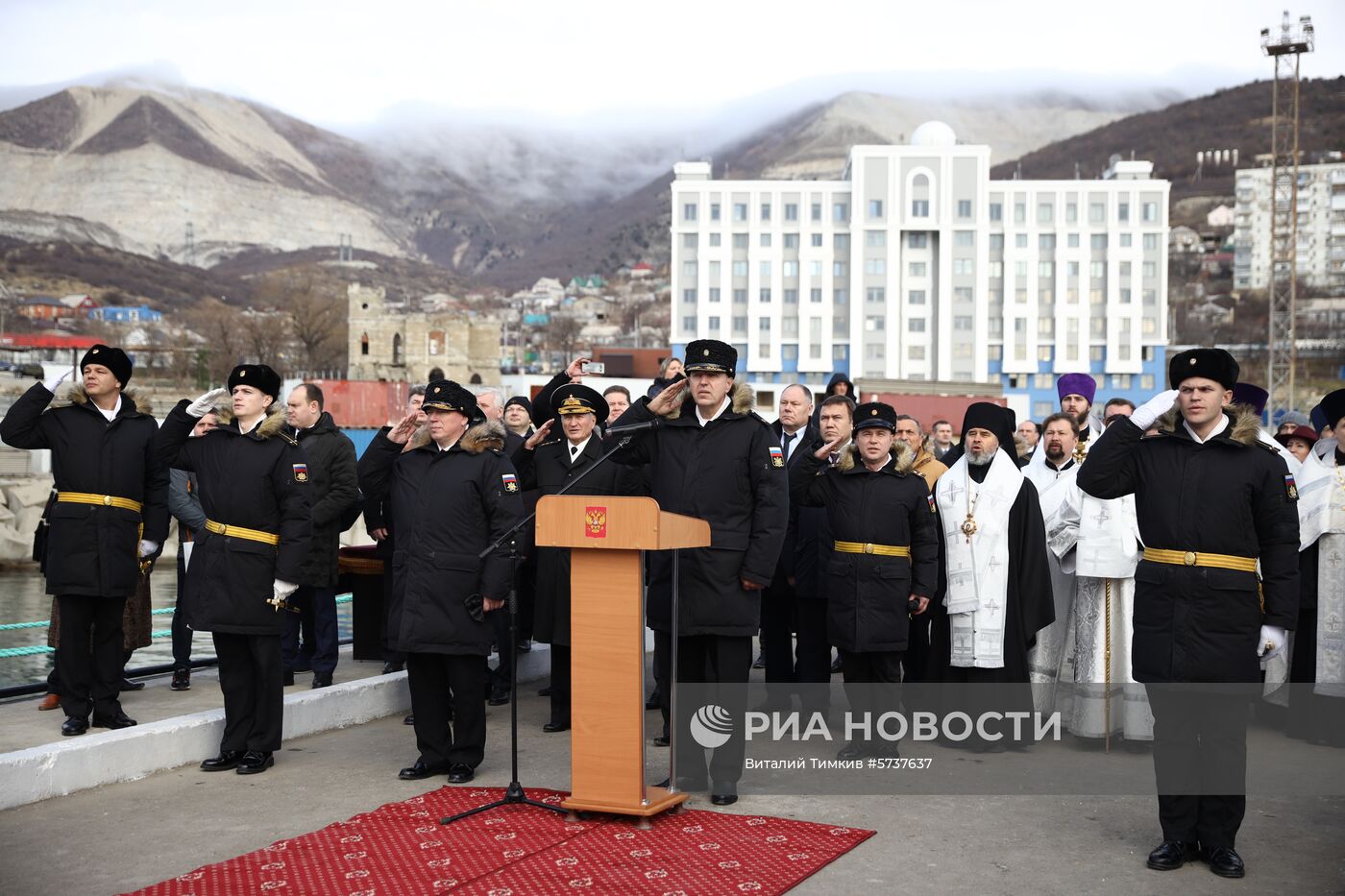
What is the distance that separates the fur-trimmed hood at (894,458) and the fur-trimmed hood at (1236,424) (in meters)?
1.92

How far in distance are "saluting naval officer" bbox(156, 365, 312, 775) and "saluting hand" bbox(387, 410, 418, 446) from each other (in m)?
0.58

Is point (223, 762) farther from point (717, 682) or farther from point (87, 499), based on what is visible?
point (717, 682)

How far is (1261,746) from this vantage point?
7590 millimetres

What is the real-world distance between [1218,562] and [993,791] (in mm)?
1756

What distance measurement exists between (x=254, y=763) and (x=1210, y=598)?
4700 mm

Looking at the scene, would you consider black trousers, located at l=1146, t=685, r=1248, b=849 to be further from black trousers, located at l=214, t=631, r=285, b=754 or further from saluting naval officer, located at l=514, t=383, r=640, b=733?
black trousers, located at l=214, t=631, r=285, b=754

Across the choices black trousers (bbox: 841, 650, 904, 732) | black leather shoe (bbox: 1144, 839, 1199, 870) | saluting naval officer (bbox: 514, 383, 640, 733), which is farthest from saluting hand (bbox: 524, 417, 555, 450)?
black leather shoe (bbox: 1144, 839, 1199, 870)

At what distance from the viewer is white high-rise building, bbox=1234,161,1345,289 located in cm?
16012

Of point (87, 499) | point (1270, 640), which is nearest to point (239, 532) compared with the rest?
point (87, 499)

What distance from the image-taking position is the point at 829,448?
7.47 meters

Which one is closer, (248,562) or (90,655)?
(248,562)

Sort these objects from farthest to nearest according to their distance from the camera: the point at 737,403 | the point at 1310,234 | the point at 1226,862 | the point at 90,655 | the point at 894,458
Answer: the point at 1310,234, the point at 894,458, the point at 90,655, the point at 737,403, the point at 1226,862

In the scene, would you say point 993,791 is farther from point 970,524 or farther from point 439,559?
point 439,559

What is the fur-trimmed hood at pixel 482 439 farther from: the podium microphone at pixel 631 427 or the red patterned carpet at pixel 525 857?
the red patterned carpet at pixel 525 857
